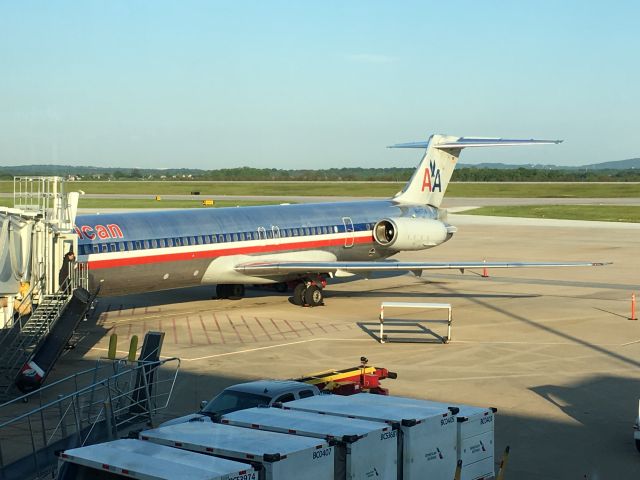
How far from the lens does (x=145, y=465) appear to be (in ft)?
34.1

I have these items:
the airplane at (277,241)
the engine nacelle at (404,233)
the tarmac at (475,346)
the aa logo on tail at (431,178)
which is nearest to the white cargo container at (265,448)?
the tarmac at (475,346)

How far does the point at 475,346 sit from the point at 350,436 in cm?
1510

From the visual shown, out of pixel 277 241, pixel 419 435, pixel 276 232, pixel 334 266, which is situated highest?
pixel 276 232

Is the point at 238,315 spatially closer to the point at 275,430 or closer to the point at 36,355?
the point at 36,355

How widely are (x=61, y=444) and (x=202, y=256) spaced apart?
1648cm

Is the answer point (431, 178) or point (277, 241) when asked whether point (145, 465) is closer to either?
point (277, 241)

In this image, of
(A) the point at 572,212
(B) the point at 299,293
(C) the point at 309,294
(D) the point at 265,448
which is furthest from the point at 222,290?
(A) the point at 572,212

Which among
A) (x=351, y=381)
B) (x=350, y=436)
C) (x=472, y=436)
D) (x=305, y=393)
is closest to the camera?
(x=350, y=436)

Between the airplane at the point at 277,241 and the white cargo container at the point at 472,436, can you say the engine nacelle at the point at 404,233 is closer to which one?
the airplane at the point at 277,241

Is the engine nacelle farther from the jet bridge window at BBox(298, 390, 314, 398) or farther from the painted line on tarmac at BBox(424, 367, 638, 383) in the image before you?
the jet bridge window at BBox(298, 390, 314, 398)

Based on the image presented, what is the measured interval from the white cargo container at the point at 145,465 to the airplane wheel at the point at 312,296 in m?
21.8

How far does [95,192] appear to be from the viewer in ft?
422

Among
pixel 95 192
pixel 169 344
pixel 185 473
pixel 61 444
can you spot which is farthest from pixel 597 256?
pixel 95 192

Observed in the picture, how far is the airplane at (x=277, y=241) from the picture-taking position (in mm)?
29531
